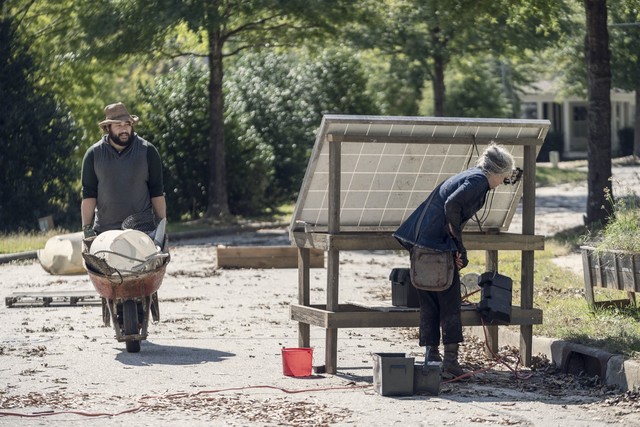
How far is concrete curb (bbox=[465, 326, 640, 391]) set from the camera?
9219 millimetres

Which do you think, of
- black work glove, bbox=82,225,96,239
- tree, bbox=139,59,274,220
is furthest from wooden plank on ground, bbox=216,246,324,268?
tree, bbox=139,59,274,220

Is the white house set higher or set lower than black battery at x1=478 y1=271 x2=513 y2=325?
higher

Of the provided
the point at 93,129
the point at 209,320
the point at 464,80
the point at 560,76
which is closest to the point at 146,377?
the point at 209,320

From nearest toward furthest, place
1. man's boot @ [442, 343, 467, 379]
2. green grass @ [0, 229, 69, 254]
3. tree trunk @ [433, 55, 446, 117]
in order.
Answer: man's boot @ [442, 343, 467, 379], green grass @ [0, 229, 69, 254], tree trunk @ [433, 55, 446, 117]

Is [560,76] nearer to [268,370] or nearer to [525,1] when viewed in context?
[525,1]

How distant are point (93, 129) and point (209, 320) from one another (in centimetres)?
2216

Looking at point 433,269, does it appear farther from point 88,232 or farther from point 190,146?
point 190,146

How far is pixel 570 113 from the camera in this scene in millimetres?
72688

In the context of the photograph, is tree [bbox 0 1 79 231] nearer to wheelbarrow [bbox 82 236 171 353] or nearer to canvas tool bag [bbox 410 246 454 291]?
wheelbarrow [bbox 82 236 171 353]

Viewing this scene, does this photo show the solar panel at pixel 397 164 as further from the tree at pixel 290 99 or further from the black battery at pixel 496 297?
the tree at pixel 290 99

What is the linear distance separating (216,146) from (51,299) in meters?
15.8

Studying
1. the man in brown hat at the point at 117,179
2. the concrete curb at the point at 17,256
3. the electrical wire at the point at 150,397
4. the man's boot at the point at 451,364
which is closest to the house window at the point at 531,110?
the concrete curb at the point at 17,256

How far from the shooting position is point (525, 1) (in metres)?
20.7

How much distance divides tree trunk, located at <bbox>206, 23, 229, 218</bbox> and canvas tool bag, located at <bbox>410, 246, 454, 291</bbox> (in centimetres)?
2060
